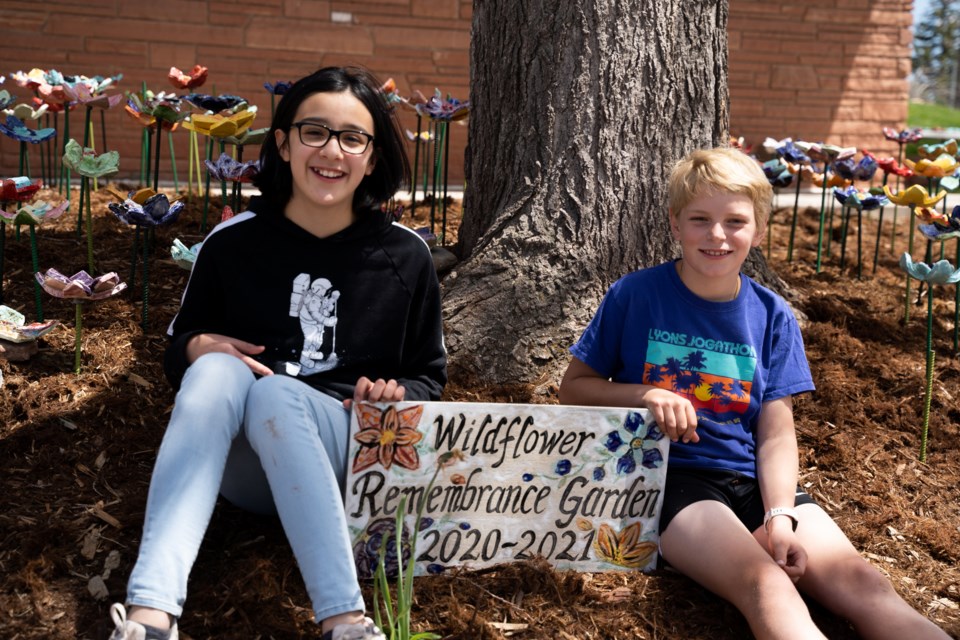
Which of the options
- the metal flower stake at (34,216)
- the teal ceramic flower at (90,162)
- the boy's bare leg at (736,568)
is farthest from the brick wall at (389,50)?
the boy's bare leg at (736,568)

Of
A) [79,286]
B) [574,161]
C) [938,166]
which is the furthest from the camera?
[938,166]

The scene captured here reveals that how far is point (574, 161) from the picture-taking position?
10.2 ft

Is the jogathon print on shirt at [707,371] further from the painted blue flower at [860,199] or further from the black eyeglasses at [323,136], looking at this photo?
the painted blue flower at [860,199]

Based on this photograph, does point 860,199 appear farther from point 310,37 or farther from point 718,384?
point 310,37

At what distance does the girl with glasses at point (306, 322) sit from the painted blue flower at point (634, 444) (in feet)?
1.35

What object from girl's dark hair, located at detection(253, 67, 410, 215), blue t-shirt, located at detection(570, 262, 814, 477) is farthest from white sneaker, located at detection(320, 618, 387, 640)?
girl's dark hair, located at detection(253, 67, 410, 215)

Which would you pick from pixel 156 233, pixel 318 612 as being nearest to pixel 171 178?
pixel 156 233

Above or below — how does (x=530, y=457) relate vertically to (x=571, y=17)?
below

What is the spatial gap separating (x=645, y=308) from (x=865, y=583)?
75 cm

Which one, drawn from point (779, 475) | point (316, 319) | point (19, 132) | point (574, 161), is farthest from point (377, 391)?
point (19, 132)

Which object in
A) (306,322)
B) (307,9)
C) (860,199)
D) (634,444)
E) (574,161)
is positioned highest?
(307,9)

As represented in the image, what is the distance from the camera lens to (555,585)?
86.3 inches

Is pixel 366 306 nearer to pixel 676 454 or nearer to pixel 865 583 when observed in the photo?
pixel 676 454

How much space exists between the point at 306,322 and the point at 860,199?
2.46 metres
